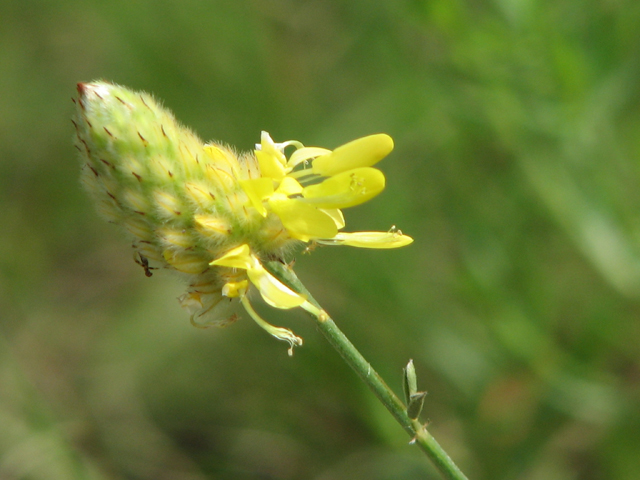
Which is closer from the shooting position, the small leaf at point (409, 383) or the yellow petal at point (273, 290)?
the yellow petal at point (273, 290)

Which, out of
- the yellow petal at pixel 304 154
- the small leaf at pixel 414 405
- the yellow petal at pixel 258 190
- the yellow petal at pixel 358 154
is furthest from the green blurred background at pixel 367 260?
the small leaf at pixel 414 405

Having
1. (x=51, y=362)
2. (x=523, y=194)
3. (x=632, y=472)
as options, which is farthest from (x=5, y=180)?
(x=632, y=472)

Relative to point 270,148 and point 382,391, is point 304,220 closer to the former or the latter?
point 270,148

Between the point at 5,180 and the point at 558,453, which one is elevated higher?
the point at 5,180

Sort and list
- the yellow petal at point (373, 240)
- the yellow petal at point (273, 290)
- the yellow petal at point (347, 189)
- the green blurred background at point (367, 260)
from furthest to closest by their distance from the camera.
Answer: the green blurred background at point (367, 260) → the yellow petal at point (373, 240) → the yellow petal at point (347, 189) → the yellow petal at point (273, 290)

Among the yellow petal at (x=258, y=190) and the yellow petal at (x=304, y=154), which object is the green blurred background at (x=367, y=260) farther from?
the yellow petal at (x=258, y=190)

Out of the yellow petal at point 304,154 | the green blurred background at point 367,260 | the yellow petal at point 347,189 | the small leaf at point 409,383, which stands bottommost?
the small leaf at point 409,383

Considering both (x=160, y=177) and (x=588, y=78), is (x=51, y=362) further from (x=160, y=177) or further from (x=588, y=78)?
(x=588, y=78)
